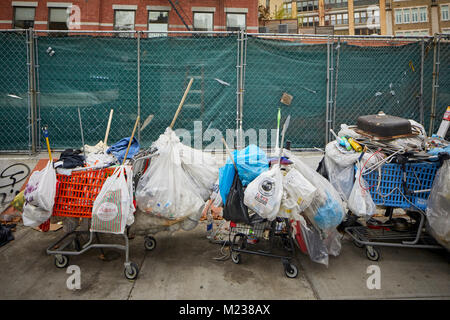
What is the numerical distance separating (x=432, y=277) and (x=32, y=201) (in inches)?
169

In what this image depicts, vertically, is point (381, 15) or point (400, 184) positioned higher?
point (381, 15)

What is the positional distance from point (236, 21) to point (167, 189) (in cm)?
1595

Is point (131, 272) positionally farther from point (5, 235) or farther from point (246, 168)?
point (5, 235)

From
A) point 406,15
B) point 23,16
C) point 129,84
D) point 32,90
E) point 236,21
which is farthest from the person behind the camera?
point 406,15

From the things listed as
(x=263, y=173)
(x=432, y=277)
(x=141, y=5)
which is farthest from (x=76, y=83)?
(x=141, y=5)

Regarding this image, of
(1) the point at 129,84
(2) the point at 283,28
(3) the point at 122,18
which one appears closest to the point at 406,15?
(2) the point at 283,28

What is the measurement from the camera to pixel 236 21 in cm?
1681

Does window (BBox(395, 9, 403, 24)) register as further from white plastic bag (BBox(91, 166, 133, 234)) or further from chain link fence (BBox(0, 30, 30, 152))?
white plastic bag (BBox(91, 166, 133, 234))

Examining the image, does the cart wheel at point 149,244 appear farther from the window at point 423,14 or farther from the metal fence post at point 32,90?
the window at point 423,14

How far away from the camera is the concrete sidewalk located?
9.35ft

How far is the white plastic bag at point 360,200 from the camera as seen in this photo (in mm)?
3387

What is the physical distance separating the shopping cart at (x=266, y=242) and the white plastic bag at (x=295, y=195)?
377mm

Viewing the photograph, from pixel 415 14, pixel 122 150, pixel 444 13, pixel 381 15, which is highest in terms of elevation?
pixel 415 14

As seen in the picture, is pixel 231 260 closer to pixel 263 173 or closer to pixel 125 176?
pixel 263 173
